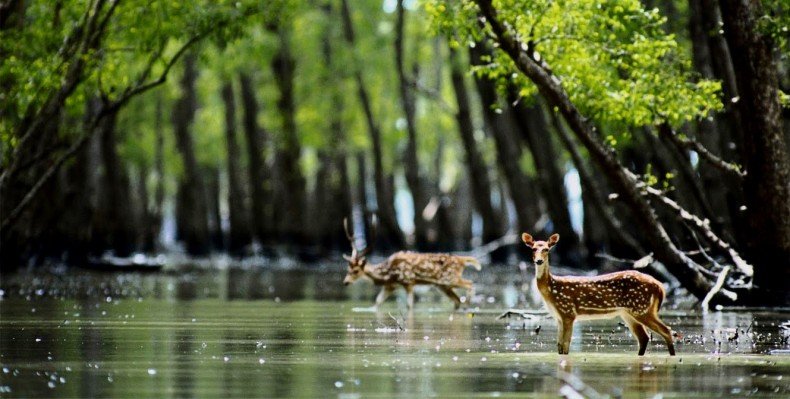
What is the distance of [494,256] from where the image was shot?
50312 mm

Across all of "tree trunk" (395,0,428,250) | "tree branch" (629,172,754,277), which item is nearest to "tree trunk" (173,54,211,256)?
"tree trunk" (395,0,428,250)

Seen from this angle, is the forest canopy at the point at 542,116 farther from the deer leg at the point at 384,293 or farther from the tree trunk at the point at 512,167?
the deer leg at the point at 384,293

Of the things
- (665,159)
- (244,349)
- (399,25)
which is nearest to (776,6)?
(665,159)

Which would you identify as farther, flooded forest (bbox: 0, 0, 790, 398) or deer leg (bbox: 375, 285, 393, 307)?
deer leg (bbox: 375, 285, 393, 307)

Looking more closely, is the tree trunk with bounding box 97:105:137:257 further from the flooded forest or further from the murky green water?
the murky green water

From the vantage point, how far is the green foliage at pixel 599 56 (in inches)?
811

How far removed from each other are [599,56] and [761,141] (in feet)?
8.34

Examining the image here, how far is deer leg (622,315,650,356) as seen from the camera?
538 inches

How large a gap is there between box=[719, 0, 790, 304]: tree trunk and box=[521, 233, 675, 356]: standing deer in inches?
270

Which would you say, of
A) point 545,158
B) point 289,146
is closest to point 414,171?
point 289,146

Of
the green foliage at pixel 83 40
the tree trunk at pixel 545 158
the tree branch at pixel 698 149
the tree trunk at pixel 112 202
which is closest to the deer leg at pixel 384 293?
the tree branch at pixel 698 149

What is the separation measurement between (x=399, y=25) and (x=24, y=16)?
2027 centimetres

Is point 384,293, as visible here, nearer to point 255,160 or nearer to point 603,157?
point 603,157

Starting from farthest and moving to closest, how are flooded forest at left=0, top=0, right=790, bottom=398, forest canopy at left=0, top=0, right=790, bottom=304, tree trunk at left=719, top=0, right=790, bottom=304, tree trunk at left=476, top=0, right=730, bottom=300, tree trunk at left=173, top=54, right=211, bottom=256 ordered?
1. tree trunk at left=173, top=54, right=211, bottom=256
2. forest canopy at left=0, top=0, right=790, bottom=304
3. tree trunk at left=476, top=0, right=730, bottom=300
4. tree trunk at left=719, top=0, right=790, bottom=304
5. flooded forest at left=0, top=0, right=790, bottom=398
